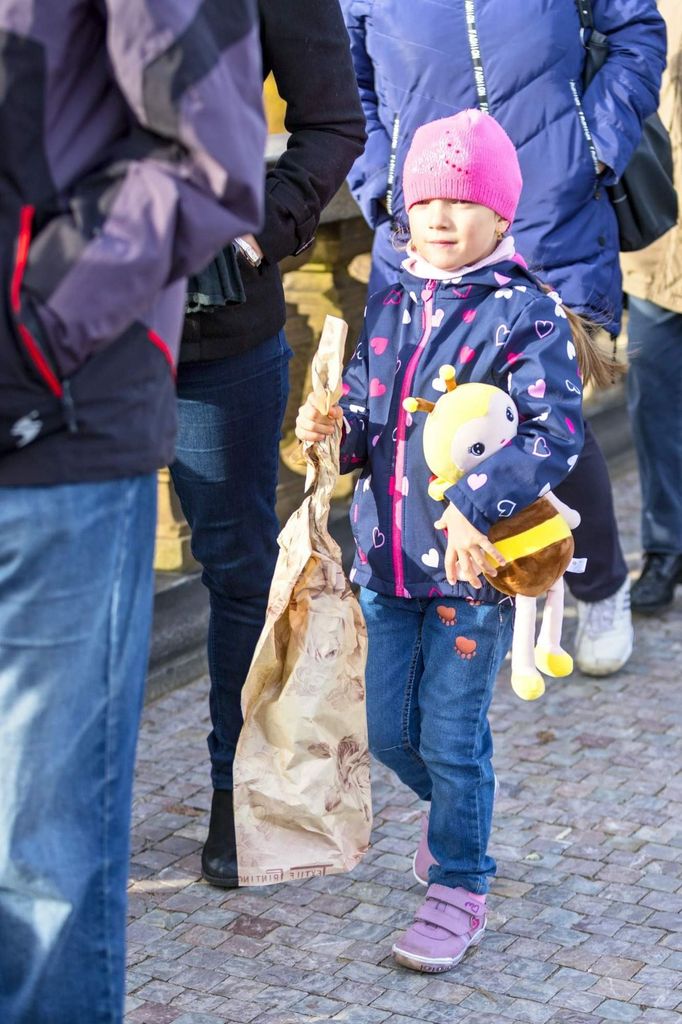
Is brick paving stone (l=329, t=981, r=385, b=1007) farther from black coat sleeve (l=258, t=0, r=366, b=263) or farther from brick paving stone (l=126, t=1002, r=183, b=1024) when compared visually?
black coat sleeve (l=258, t=0, r=366, b=263)

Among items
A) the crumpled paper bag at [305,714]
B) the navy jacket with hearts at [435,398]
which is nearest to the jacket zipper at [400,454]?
the navy jacket with hearts at [435,398]

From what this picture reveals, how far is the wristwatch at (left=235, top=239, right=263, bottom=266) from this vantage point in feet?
10.5

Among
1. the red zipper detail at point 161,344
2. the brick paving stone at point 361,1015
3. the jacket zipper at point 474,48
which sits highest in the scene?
the red zipper detail at point 161,344

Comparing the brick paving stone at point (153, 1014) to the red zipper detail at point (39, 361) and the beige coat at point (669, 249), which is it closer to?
the red zipper detail at point (39, 361)

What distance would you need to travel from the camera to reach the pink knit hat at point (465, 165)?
10.5 feet

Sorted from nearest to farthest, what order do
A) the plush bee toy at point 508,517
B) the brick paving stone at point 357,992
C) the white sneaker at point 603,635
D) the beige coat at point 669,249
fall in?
the plush bee toy at point 508,517 → the brick paving stone at point 357,992 → the white sneaker at point 603,635 → the beige coat at point 669,249

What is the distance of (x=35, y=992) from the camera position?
2.21 metres

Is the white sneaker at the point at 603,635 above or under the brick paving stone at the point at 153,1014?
under

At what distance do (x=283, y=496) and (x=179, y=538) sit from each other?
0.57 metres

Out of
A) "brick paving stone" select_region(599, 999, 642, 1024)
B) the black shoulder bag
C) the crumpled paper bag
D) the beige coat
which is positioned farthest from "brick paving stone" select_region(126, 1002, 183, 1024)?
the beige coat

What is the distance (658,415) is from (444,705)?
2450 millimetres

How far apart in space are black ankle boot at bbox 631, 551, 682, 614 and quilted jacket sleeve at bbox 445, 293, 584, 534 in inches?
92.5

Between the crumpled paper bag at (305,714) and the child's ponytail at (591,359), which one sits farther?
the child's ponytail at (591,359)

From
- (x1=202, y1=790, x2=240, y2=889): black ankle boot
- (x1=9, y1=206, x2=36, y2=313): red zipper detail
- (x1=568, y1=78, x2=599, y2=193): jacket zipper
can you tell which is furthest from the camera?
(x1=568, y1=78, x2=599, y2=193): jacket zipper
